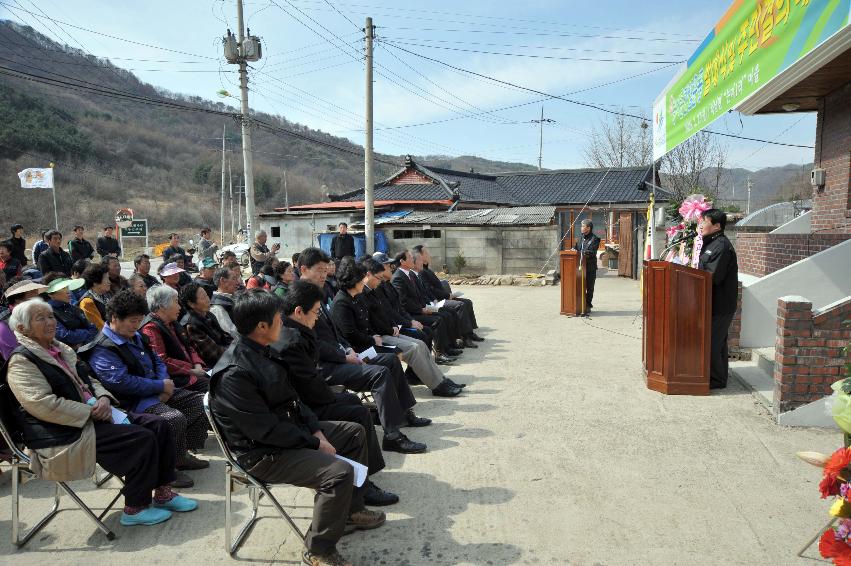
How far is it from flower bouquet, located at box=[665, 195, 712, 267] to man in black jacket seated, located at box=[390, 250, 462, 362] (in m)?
2.94

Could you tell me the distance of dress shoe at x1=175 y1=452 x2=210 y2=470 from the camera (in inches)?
154

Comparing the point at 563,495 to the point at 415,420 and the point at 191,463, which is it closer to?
the point at 415,420

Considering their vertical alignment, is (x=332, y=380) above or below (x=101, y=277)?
below

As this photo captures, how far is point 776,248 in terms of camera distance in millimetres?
8484

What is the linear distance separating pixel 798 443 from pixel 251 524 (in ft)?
13.1

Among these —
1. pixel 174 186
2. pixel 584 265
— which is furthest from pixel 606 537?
pixel 174 186

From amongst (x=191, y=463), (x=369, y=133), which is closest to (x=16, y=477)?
(x=191, y=463)

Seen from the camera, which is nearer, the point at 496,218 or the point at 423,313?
the point at 423,313

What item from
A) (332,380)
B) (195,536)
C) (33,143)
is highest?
(33,143)

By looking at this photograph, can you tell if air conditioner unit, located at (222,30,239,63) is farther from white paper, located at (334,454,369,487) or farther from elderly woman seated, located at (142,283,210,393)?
white paper, located at (334,454,369,487)

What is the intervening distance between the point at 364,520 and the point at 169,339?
229cm

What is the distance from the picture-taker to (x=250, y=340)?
115 inches

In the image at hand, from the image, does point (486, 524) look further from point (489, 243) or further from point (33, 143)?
point (33, 143)

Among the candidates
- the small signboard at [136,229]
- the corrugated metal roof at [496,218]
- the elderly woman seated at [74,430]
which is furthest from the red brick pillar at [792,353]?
the small signboard at [136,229]
